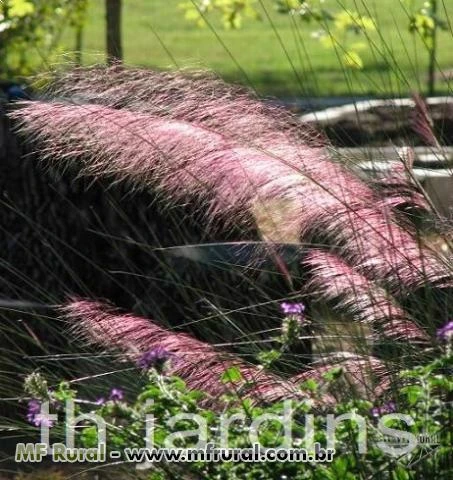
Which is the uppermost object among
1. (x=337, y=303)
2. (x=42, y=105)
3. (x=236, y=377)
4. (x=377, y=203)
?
(x=42, y=105)

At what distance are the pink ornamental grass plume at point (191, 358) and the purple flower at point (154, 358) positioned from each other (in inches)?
0.5

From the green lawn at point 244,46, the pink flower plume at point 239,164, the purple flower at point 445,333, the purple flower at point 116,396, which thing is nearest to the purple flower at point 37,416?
the purple flower at point 116,396

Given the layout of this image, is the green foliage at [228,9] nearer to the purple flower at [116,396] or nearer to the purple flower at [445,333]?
the purple flower at [116,396]

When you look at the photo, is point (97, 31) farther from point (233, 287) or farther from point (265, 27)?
point (233, 287)

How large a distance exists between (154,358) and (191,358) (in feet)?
0.37

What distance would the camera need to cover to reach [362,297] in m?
3.19

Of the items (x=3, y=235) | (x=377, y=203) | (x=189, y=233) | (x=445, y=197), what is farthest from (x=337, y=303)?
(x=3, y=235)

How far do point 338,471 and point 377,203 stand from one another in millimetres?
651

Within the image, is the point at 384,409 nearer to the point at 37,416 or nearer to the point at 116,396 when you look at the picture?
the point at 116,396

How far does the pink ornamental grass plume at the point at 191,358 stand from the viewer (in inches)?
124

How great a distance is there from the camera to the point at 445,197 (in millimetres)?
4109

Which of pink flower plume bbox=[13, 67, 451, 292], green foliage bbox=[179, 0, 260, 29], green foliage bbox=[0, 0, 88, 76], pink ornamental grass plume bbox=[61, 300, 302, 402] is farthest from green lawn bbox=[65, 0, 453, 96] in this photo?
pink ornamental grass plume bbox=[61, 300, 302, 402]

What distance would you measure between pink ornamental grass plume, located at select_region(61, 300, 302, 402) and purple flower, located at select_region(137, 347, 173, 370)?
0.5 inches

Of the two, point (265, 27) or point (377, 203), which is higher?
point (265, 27)
